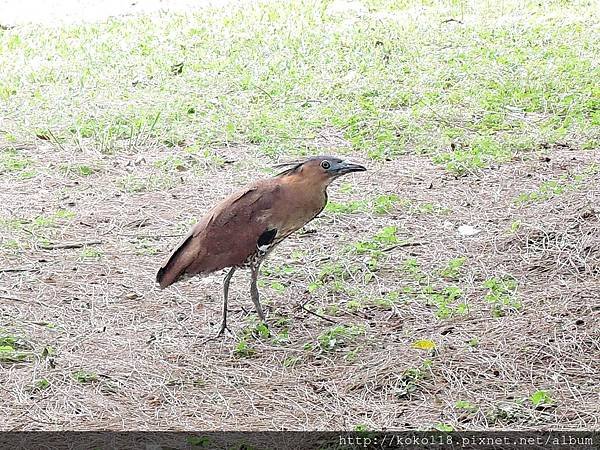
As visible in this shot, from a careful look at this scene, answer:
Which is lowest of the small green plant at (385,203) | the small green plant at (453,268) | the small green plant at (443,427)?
the small green plant at (385,203)

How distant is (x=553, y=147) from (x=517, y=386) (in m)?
3.25

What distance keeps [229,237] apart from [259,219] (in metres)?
0.16

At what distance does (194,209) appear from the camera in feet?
19.4

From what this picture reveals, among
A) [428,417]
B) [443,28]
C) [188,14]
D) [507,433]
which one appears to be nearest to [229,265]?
[428,417]

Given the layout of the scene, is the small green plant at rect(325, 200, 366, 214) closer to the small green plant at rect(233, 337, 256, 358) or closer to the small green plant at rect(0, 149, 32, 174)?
the small green plant at rect(233, 337, 256, 358)

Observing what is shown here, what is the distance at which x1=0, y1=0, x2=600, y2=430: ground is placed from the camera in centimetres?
373

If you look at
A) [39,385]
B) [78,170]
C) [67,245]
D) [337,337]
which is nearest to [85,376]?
[39,385]

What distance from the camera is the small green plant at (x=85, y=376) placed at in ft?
12.8

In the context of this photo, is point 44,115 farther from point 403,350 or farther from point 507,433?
point 507,433

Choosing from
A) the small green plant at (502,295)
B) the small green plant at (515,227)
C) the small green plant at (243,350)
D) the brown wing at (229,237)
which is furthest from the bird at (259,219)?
the small green plant at (515,227)

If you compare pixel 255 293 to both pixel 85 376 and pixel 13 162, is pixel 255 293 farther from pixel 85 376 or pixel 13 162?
pixel 13 162

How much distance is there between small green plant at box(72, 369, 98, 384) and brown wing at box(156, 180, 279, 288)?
517mm

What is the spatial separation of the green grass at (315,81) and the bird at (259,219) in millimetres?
2296

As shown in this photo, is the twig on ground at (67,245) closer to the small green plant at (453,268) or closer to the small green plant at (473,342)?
the small green plant at (453,268)
